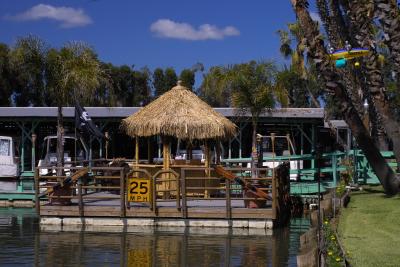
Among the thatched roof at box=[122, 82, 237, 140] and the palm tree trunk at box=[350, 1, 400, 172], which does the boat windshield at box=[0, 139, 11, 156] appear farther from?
the palm tree trunk at box=[350, 1, 400, 172]

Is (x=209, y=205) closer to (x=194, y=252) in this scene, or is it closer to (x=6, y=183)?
(x=194, y=252)

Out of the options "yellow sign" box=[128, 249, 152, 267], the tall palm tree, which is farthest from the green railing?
"yellow sign" box=[128, 249, 152, 267]

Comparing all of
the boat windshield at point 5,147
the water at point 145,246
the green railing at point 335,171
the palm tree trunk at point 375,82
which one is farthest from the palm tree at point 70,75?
the palm tree trunk at point 375,82

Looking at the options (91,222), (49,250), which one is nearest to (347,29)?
(91,222)

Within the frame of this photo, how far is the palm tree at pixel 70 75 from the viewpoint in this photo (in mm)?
24656

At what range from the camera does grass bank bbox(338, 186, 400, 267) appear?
31.8 ft

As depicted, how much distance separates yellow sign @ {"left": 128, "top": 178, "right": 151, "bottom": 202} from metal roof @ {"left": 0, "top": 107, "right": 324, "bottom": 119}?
11.8 m

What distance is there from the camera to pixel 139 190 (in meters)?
17.3

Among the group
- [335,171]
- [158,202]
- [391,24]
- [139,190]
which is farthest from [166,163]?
[391,24]

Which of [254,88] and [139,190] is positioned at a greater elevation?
[254,88]

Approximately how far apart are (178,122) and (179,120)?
4.0 inches

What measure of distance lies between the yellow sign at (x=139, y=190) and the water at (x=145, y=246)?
2.57ft

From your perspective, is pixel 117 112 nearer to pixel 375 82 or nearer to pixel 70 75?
pixel 70 75

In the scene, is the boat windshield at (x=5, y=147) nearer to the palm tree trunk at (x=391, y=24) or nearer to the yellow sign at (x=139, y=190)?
the yellow sign at (x=139, y=190)
